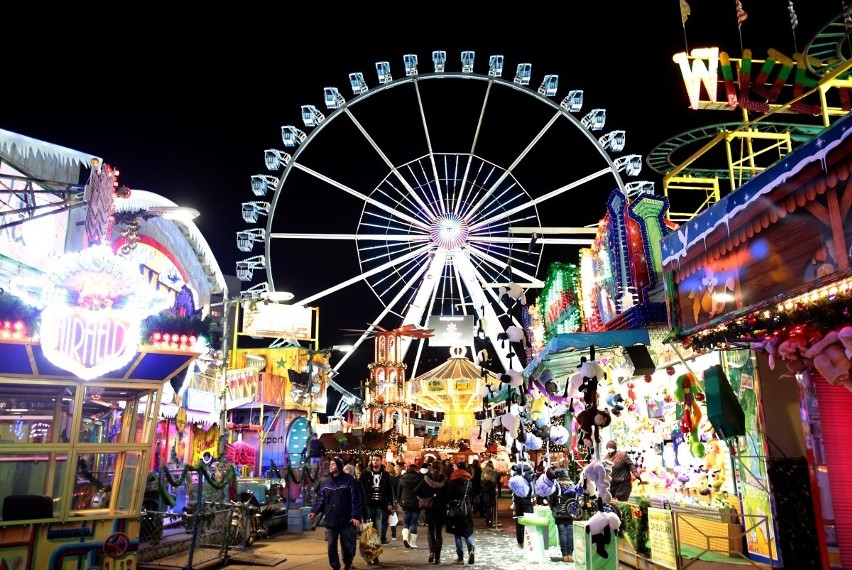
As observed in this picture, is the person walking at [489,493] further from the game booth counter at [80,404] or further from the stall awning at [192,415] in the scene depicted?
the game booth counter at [80,404]

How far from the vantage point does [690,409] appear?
29.2ft

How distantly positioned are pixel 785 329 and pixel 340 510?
5.61 metres

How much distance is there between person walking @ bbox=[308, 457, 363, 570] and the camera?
850 cm

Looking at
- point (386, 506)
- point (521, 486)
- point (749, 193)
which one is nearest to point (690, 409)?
point (521, 486)

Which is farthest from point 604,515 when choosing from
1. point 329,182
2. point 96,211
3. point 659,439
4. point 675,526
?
point 329,182

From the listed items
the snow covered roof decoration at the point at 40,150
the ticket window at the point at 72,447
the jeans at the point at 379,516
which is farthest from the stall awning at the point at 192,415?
the ticket window at the point at 72,447

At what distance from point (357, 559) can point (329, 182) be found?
17.0 metres

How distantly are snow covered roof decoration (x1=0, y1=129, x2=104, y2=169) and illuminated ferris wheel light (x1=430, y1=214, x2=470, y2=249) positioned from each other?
12.9m

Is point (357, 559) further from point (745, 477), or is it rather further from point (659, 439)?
point (745, 477)

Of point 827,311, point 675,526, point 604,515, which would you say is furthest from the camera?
point 675,526

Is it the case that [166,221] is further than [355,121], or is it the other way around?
[355,121]

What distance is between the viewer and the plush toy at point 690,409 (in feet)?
28.1

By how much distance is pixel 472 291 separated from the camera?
24.2m

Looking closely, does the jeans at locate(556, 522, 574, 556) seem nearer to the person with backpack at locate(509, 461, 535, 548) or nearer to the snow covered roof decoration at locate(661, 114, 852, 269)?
the person with backpack at locate(509, 461, 535, 548)
